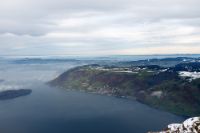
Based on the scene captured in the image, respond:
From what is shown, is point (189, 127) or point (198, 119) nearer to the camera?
point (189, 127)

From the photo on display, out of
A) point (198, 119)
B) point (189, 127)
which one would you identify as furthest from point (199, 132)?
point (198, 119)

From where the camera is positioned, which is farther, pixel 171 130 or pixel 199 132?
pixel 171 130

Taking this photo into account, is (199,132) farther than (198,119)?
No

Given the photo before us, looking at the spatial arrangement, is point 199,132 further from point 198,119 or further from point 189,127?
point 198,119
